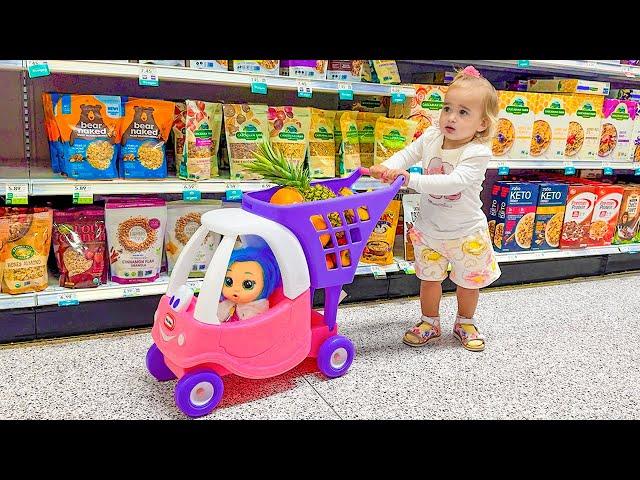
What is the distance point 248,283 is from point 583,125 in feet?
7.77

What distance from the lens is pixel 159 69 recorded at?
215 centimetres

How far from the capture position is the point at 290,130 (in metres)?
2.58

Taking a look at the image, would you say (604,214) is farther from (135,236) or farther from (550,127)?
(135,236)

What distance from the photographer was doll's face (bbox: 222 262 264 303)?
1.73 m

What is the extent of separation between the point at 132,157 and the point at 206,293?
3.00ft

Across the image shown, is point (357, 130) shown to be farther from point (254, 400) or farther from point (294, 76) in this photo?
point (254, 400)

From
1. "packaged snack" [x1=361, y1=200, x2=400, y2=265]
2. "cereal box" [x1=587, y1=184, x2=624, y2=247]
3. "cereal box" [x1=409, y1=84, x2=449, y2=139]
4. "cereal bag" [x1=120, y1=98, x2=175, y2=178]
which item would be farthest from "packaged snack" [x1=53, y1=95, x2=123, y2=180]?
"cereal box" [x1=587, y1=184, x2=624, y2=247]

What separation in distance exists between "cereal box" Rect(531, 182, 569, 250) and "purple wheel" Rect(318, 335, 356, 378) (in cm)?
163

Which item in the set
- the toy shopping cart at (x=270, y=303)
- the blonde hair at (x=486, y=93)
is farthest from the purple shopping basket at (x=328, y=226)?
the blonde hair at (x=486, y=93)

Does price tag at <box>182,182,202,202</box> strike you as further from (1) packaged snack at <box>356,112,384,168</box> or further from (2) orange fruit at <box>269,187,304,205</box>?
(1) packaged snack at <box>356,112,384,168</box>

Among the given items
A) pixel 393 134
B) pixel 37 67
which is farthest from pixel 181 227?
pixel 393 134

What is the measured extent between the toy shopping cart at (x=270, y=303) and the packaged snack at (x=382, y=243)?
2.56 feet

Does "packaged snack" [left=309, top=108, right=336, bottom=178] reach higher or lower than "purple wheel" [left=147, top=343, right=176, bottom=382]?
higher

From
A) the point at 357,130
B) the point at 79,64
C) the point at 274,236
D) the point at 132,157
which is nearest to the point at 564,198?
the point at 357,130
